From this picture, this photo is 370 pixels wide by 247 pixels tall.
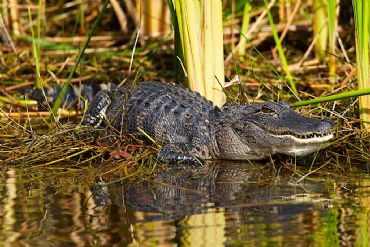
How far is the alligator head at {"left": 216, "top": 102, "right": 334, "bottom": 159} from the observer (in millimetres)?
5850

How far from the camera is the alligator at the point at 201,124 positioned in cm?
608

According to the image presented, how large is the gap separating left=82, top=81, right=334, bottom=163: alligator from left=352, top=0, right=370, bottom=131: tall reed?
1.19 feet

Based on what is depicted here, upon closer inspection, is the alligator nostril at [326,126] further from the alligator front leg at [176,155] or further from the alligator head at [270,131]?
the alligator front leg at [176,155]

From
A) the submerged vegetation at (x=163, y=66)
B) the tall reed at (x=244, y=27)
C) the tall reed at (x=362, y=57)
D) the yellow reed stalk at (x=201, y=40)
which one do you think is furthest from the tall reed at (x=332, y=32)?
the tall reed at (x=362, y=57)

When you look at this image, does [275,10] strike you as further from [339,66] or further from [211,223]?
[211,223]

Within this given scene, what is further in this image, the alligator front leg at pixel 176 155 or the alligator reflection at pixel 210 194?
the alligator front leg at pixel 176 155

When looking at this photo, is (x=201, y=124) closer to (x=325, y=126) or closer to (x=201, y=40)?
(x=201, y=40)

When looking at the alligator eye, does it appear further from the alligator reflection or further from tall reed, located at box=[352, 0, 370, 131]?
tall reed, located at box=[352, 0, 370, 131]

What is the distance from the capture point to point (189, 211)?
4.60m

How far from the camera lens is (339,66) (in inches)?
339

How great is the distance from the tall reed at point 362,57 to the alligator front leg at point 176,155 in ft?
3.86

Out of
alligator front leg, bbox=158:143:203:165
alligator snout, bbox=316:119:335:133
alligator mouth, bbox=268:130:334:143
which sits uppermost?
A: alligator snout, bbox=316:119:335:133

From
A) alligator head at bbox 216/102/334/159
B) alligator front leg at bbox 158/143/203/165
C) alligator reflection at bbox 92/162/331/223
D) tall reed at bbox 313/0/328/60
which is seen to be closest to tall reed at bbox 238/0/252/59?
tall reed at bbox 313/0/328/60

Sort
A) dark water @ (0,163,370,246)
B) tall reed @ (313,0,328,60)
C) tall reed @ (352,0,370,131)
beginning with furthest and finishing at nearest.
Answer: tall reed @ (313,0,328,60), tall reed @ (352,0,370,131), dark water @ (0,163,370,246)
